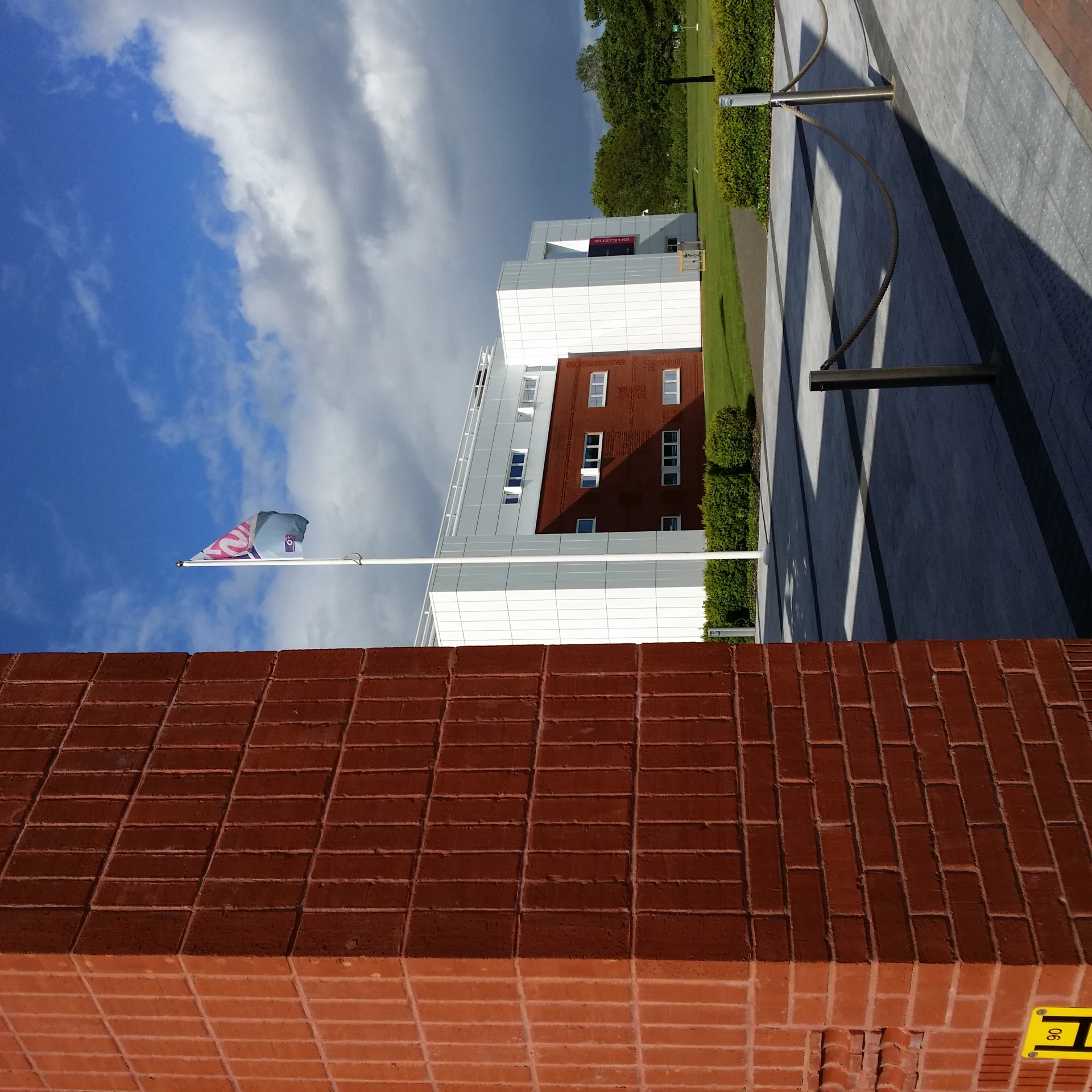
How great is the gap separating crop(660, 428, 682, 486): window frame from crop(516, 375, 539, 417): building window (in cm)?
447

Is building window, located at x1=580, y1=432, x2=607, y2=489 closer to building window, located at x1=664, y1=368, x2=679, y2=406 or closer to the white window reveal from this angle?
the white window reveal

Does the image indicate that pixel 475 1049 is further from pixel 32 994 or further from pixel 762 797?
pixel 32 994

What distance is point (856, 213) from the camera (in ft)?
33.7

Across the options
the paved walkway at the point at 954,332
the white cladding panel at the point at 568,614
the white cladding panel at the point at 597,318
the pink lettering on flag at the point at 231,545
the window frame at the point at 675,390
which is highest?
the paved walkway at the point at 954,332

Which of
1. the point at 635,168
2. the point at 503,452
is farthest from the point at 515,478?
the point at 635,168

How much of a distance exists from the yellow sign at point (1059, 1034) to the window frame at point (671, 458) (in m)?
26.5


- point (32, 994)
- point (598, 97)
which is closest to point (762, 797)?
point (32, 994)

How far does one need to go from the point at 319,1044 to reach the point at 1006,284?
586 centimetres

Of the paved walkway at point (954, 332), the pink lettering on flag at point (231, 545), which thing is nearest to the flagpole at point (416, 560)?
the pink lettering on flag at point (231, 545)

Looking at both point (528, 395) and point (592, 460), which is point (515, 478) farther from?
point (528, 395)

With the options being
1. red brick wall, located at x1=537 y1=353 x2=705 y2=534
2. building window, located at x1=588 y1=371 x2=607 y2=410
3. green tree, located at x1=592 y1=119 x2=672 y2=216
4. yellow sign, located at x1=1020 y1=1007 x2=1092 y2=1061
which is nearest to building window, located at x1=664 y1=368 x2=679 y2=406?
red brick wall, located at x1=537 y1=353 x2=705 y2=534

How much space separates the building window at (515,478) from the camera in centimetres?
2833

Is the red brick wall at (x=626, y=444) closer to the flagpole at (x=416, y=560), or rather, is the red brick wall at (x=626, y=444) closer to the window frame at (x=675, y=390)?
the window frame at (x=675, y=390)

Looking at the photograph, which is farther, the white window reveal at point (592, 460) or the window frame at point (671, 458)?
the white window reveal at point (592, 460)
